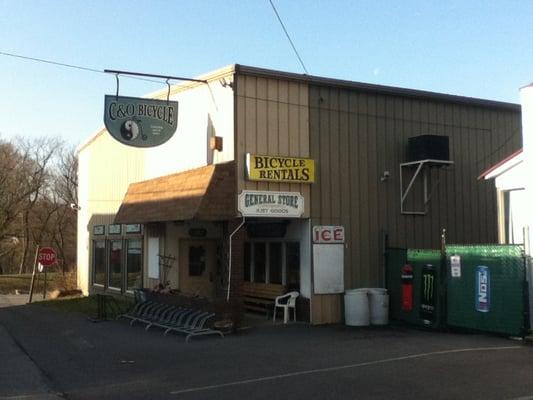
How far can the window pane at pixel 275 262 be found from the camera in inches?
723

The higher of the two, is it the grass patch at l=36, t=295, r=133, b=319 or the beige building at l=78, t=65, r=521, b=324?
the beige building at l=78, t=65, r=521, b=324

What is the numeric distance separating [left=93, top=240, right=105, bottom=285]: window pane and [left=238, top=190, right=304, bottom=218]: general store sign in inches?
493

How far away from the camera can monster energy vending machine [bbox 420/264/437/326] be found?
593 inches

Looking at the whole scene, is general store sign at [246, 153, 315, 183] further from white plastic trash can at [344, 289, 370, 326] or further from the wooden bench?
the wooden bench

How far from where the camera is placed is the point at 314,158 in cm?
1697

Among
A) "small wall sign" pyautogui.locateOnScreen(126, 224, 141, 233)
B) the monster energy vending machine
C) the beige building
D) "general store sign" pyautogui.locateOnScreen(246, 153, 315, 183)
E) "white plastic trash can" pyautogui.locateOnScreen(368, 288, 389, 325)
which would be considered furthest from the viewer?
"small wall sign" pyautogui.locateOnScreen(126, 224, 141, 233)

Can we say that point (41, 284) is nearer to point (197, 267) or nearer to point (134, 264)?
point (134, 264)

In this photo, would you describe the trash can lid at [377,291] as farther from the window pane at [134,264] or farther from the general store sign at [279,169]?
the window pane at [134,264]

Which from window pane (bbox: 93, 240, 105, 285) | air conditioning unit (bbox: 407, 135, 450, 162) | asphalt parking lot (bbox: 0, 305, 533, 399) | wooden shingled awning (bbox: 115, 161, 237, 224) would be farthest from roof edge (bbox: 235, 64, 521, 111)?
window pane (bbox: 93, 240, 105, 285)

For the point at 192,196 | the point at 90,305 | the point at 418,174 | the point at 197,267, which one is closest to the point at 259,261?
the point at 197,267

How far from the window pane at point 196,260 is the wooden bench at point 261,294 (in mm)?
1604

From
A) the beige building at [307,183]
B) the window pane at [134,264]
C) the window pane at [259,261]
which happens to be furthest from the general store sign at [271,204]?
the window pane at [134,264]

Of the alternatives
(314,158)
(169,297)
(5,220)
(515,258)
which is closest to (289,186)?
(314,158)

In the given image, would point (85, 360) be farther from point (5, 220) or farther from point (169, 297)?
point (5, 220)
